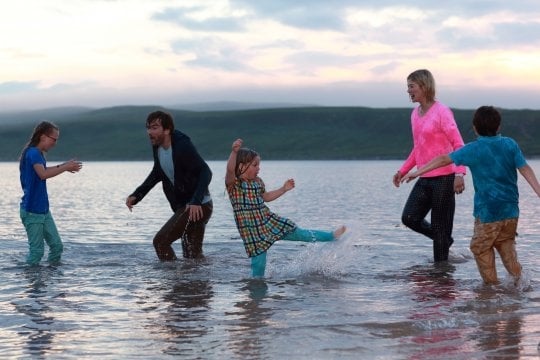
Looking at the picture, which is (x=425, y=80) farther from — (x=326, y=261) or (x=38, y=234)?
(x=38, y=234)

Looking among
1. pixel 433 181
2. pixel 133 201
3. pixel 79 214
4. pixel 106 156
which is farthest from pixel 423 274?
pixel 106 156

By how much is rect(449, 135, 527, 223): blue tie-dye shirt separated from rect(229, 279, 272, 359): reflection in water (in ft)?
8.07

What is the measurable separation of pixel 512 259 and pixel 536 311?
1.22 m

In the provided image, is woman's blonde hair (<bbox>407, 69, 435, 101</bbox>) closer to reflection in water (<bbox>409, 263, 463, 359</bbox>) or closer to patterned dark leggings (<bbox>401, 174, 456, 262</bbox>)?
patterned dark leggings (<bbox>401, 174, 456, 262</bbox>)

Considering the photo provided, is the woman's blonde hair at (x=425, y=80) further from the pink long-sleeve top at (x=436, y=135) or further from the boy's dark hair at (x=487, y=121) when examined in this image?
the boy's dark hair at (x=487, y=121)

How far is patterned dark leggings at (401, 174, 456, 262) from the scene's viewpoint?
1066 centimetres

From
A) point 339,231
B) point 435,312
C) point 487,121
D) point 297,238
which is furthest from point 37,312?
point 487,121

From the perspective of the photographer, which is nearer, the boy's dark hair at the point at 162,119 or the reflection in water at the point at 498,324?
the reflection in water at the point at 498,324

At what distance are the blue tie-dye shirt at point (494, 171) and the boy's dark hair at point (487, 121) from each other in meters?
0.07

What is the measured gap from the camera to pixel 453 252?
12422 mm

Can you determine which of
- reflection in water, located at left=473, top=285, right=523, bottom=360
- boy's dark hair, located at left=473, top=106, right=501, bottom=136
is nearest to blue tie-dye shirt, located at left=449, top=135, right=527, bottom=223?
boy's dark hair, located at left=473, top=106, right=501, bottom=136

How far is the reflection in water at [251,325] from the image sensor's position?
632 centimetres

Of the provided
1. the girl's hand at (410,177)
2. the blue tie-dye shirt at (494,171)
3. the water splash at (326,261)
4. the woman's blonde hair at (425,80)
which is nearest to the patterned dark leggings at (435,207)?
the girl's hand at (410,177)

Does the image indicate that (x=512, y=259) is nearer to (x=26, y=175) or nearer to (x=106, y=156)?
(x=26, y=175)
